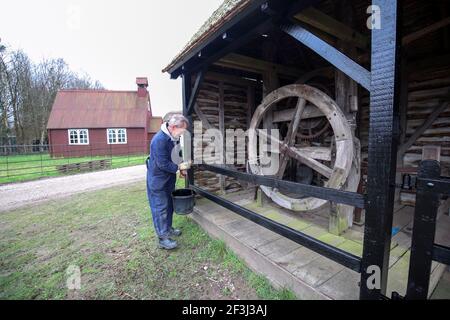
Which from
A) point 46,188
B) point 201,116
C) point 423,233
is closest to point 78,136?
point 46,188

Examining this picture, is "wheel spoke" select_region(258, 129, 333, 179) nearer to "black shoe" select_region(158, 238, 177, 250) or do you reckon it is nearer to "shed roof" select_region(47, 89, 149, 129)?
"black shoe" select_region(158, 238, 177, 250)

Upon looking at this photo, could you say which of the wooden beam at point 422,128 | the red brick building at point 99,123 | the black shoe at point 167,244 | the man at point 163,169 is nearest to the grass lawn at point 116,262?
the black shoe at point 167,244

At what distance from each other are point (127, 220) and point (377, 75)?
444 centimetres

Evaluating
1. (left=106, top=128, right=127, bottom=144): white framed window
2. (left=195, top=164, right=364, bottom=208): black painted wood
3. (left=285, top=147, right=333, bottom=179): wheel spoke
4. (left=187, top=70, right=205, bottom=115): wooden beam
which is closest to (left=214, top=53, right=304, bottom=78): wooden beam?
(left=187, top=70, right=205, bottom=115): wooden beam

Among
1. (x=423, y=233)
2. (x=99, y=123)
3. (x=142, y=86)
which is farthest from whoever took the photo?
(x=142, y=86)

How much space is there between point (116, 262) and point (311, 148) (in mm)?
3203

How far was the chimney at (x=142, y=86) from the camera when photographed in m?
21.1

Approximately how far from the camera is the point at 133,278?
245cm

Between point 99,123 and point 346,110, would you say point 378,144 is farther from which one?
point 99,123

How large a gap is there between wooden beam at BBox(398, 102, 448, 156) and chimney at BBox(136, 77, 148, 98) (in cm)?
2212

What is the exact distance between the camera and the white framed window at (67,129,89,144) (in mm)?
18562

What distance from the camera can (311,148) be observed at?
3266 millimetres

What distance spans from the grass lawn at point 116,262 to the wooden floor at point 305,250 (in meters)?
0.15

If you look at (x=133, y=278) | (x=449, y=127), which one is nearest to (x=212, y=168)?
(x=133, y=278)
